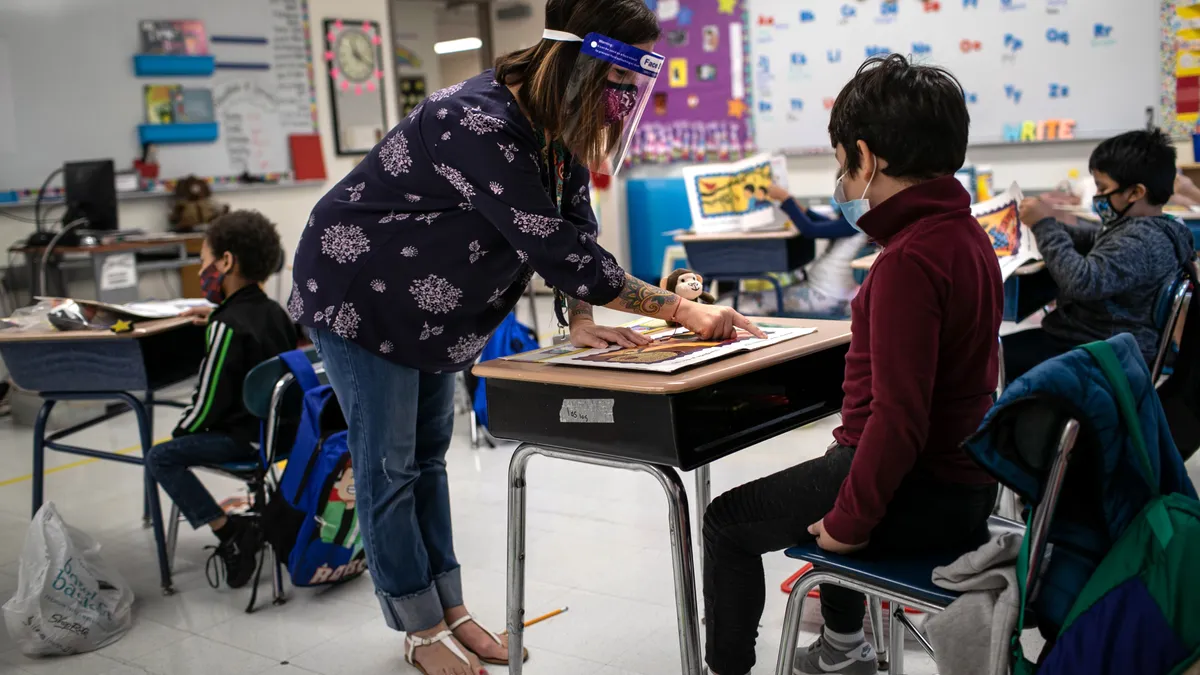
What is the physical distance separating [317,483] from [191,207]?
4.24 m

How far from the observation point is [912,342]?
4.17 feet

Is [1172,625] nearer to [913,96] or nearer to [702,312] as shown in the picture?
[913,96]

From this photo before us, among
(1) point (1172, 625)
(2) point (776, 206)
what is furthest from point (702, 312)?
(2) point (776, 206)

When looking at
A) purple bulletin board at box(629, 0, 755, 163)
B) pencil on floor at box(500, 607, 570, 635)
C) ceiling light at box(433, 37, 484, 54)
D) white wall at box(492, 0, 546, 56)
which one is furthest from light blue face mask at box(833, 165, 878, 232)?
ceiling light at box(433, 37, 484, 54)

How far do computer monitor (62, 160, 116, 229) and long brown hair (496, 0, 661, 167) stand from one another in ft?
13.6

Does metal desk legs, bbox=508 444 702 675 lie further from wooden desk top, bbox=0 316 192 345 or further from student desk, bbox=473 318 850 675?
wooden desk top, bbox=0 316 192 345

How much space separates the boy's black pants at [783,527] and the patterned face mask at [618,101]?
2.09 ft

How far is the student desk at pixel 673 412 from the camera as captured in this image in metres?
1.42

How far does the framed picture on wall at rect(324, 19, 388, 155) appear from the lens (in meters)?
7.18

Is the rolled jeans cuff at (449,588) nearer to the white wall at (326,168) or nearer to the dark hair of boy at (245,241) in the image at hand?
the dark hair of boy at (245,241)

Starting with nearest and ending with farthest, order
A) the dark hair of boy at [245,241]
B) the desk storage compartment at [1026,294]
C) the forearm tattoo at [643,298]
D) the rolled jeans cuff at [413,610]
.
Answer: the forearm tattoo at [643,298]
the rolled jeans cuff at [413,610]
the dark hair of boy at [245,241]
the desk storage compartment at [1026,294]

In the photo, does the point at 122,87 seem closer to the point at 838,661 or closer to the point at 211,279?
the point at 211,279

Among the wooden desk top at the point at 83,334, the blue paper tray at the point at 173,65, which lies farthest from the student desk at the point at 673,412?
the blue paper tray at the point at 173,65

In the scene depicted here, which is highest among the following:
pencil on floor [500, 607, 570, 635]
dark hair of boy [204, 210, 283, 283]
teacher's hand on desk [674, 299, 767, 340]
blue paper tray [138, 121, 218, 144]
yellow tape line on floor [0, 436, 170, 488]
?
blue paper tray [138, 121, 218, 144]
